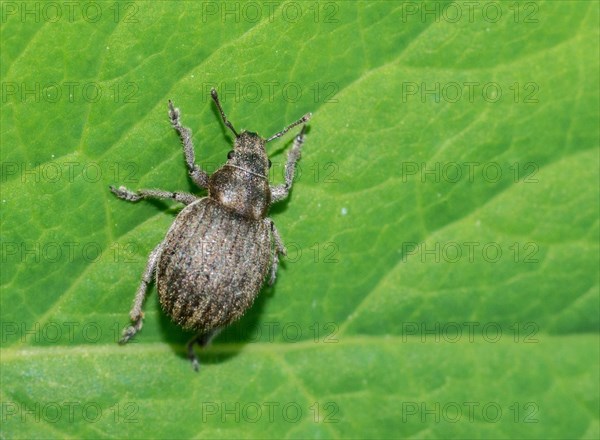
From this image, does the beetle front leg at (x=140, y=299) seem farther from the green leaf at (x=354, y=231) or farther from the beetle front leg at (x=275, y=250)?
the beetle front leg at (x=275, y=250)

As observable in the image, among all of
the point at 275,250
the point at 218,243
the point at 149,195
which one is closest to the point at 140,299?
the point at 218,243

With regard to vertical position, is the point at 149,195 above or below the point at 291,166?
below

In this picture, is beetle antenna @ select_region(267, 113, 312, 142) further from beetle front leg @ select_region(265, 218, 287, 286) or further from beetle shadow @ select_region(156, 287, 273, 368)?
beetle shadow @ select_region(156, 287, 273, 368)

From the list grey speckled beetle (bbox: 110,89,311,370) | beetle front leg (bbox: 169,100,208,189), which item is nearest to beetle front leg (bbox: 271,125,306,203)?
grey speckled beetle (bbox: 110,89,311,370)

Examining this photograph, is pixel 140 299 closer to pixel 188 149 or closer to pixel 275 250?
pixel 275 250

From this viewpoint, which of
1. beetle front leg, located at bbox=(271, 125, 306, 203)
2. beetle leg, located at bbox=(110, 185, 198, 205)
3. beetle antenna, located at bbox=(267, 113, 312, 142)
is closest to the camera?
beetle leg, located at bbox=(110, 185, 198, 205)

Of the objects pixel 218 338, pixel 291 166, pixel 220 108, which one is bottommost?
pixel 218 338
